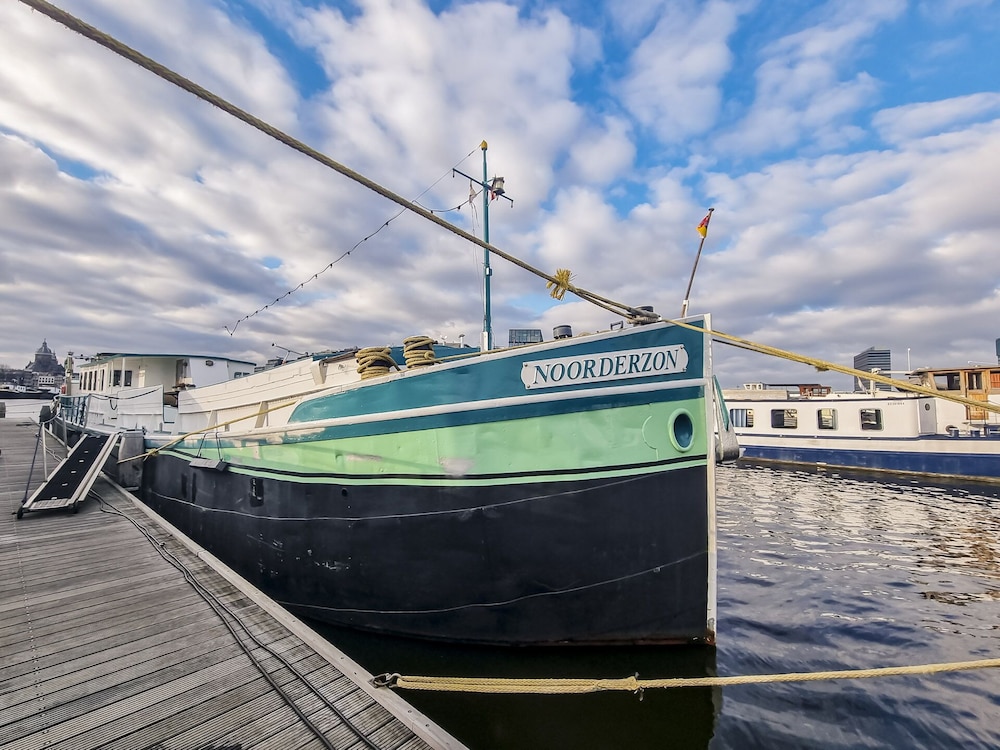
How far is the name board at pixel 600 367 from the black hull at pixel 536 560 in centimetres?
106

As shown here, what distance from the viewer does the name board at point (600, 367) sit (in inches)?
183

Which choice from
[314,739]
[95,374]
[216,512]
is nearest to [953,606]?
[314,739]

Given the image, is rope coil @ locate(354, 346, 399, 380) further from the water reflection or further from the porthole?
the porthole

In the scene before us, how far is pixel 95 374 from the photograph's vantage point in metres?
17.9

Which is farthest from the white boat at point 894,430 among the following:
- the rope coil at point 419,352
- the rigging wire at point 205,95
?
the rigging wire at point 205,95

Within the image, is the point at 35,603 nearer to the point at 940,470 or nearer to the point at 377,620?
the point at 377,620

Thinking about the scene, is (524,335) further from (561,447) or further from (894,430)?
(894,430)

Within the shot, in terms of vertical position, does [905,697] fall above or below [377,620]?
below

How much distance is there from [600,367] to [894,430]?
24.0m

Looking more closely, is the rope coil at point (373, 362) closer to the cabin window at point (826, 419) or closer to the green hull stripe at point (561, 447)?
the green hull stripe at point (561, 447)

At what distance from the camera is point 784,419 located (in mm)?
25172

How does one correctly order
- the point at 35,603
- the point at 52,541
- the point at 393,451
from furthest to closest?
the point at 52,541
the point at 393,451
the point at 35,603

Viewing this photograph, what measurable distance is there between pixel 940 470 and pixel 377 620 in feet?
81.9

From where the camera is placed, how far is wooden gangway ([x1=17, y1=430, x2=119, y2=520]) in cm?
851
